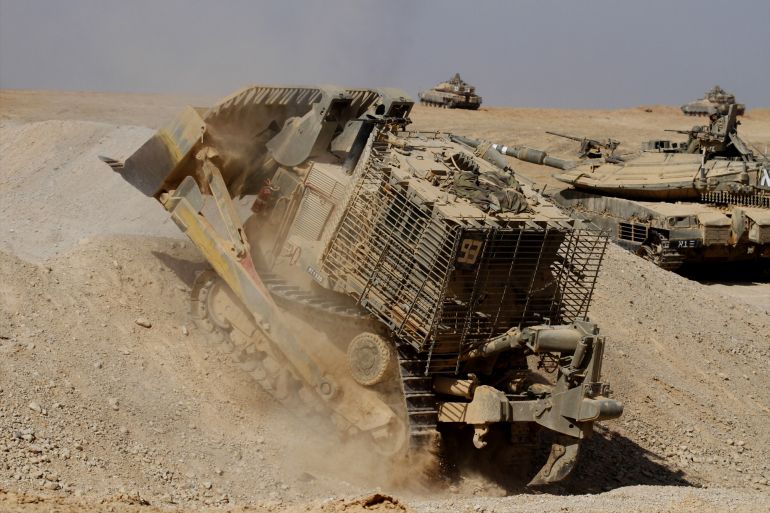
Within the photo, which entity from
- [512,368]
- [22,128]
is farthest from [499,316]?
[22,128]

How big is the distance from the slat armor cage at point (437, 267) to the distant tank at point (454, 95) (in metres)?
39.0

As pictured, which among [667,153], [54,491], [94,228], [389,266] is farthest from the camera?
[667,153]

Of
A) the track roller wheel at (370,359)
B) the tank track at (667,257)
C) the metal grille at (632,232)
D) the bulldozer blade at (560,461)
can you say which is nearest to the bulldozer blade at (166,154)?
the track roller wheel at (370,359)

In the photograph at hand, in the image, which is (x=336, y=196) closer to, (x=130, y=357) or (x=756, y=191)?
(x=130, y=357)

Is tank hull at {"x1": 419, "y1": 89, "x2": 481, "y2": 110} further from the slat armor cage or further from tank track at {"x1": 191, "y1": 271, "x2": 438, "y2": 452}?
the slat armor cage

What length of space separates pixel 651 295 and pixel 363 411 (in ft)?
23.3

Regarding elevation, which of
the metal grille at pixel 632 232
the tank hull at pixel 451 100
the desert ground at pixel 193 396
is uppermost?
the tank hull at pixel 451 100

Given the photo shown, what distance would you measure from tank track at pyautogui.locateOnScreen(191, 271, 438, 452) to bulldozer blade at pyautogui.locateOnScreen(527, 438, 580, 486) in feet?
3.68

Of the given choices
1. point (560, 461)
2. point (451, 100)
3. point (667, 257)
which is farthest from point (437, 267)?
point (451, 100)

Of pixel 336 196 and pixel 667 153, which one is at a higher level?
pixel 667 153

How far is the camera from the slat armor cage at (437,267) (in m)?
10.8

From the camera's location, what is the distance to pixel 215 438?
1130cm

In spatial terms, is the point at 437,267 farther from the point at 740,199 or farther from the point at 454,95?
the point at 454,95

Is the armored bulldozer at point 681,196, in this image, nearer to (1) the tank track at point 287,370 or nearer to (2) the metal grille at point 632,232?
(2) the metal grille at point 632,232
